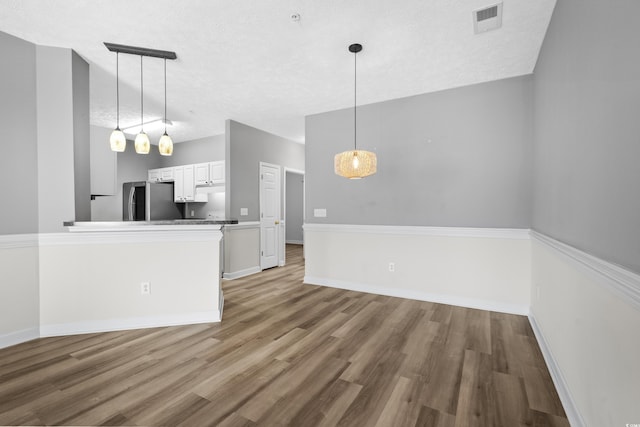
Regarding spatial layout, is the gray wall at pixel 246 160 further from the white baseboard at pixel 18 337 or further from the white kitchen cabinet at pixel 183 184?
the white baseboard at pixel 18 337

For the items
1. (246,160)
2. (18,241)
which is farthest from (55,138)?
(246,160)

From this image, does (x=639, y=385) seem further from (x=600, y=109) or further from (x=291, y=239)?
(x=291, y=239)

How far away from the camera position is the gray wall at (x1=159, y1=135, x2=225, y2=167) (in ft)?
19.3

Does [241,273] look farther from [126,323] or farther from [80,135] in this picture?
[80,135]

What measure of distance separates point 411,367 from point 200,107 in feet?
14.5

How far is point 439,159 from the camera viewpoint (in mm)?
3652

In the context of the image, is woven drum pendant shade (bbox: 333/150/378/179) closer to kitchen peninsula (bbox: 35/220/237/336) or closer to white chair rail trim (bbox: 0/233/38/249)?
kitchen peninsula (bbox: 35/220/237/336)

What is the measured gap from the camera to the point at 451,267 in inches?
142

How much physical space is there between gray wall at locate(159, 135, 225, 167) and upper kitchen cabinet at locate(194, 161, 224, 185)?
30cm

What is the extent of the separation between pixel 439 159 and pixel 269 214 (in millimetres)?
3401

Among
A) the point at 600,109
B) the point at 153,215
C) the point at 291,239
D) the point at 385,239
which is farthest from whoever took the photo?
the point at 291,239

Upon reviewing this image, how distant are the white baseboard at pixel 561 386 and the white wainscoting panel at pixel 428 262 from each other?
32.0 inches

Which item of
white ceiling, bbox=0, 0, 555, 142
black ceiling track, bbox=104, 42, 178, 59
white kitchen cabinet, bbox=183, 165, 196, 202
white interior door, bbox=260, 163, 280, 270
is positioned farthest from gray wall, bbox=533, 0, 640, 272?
white kitchen cabinet, bbox=183, 165, 196, 202

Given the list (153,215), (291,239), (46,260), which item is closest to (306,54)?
(46,260)
